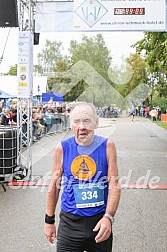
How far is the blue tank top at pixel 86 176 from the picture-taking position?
2.50 m

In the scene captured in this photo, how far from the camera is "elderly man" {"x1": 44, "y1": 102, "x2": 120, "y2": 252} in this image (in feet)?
8.21

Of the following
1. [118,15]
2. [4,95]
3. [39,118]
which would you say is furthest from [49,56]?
[118,15]

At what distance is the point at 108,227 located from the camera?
2.48 metres

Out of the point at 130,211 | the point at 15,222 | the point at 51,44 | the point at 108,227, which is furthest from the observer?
the point at 51,44

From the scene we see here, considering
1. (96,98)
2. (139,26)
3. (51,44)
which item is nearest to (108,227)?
(139,26)

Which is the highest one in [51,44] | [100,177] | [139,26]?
[51,44]

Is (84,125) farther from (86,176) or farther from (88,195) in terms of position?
(88,195)

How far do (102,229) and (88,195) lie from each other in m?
0.24

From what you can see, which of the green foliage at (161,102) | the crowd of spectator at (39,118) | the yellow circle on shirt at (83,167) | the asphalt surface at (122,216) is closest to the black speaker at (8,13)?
the asphalt surface at (122,216)

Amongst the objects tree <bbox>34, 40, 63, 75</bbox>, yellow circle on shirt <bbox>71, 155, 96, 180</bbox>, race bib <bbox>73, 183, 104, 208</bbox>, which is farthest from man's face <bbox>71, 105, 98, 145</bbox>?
tree <bbox>34, 40, 63, 75</bbox>

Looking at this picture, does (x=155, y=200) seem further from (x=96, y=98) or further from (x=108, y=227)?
(x=96, y=98)

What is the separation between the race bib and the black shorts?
0.30 ft

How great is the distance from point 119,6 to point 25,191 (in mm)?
4436

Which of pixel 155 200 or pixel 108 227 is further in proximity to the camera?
pixel 155 200
